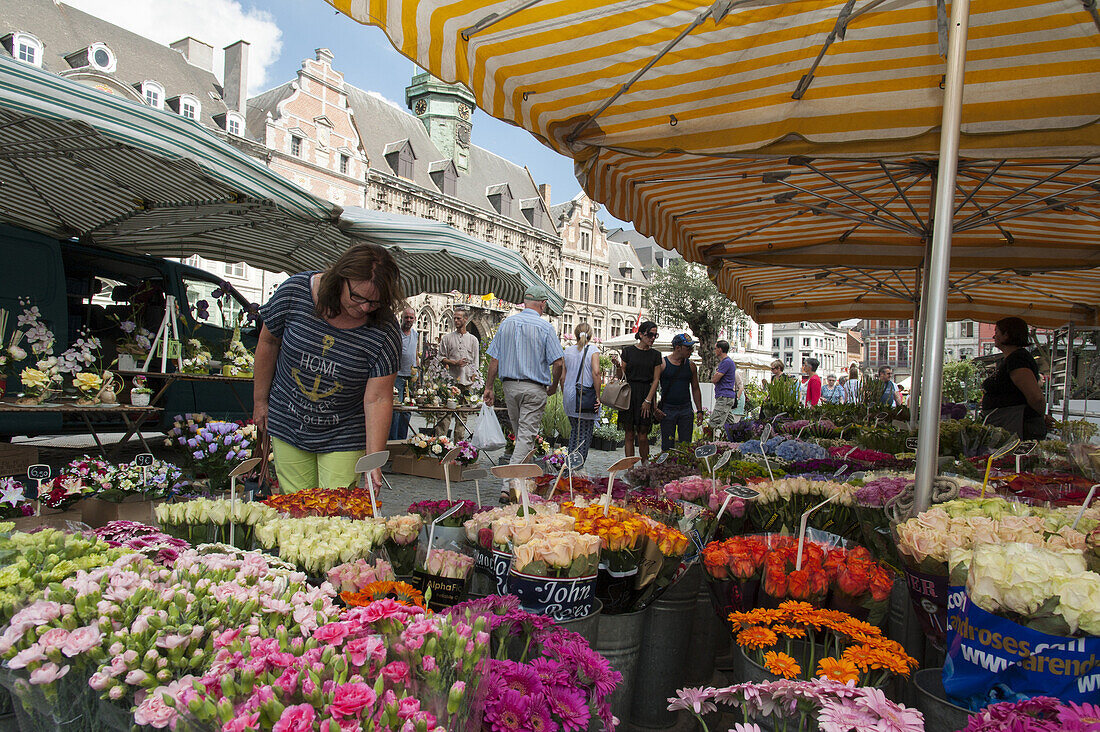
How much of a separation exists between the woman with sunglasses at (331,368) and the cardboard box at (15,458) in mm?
2533

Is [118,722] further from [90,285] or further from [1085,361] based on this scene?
[1085,361]

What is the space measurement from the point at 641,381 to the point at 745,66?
512cm

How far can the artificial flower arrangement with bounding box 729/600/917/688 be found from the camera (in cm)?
136

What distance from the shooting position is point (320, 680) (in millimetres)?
1015

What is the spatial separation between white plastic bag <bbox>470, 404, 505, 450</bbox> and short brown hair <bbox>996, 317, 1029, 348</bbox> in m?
4.34

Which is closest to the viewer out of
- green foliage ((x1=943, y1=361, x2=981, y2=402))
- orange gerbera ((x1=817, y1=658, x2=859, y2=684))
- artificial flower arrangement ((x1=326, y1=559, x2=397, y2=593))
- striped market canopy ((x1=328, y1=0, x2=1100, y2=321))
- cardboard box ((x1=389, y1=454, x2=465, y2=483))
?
orange gerbera ((x1=817, y1=658, x2=859, y2=684))

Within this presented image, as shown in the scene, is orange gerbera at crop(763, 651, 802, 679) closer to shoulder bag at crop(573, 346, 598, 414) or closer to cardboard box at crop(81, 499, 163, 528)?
cardboard box at crop(81, 499, 163, 528)

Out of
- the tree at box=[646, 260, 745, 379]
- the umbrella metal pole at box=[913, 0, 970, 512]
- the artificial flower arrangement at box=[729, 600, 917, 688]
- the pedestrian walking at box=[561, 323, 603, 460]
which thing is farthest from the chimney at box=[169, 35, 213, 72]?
the artificial flower arrangement at box=[729, 600, 917, 688]

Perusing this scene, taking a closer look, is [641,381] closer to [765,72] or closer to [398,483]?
[398,483]

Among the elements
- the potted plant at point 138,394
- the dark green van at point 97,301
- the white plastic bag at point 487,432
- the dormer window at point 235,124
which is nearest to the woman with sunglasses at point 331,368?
the potted plant at point 138,394

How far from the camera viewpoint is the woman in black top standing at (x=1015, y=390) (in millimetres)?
4668

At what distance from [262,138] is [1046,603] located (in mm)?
32255

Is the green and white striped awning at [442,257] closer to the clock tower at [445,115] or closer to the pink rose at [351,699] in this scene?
the pink rose at [351,699]

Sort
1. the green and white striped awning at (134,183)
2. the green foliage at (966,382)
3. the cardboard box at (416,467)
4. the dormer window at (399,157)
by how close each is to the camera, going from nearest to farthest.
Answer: the green and white striped awning at (134,183), the cardboard box at (416,467), the green foliage at (966,382), the dormer window at (399,157)
